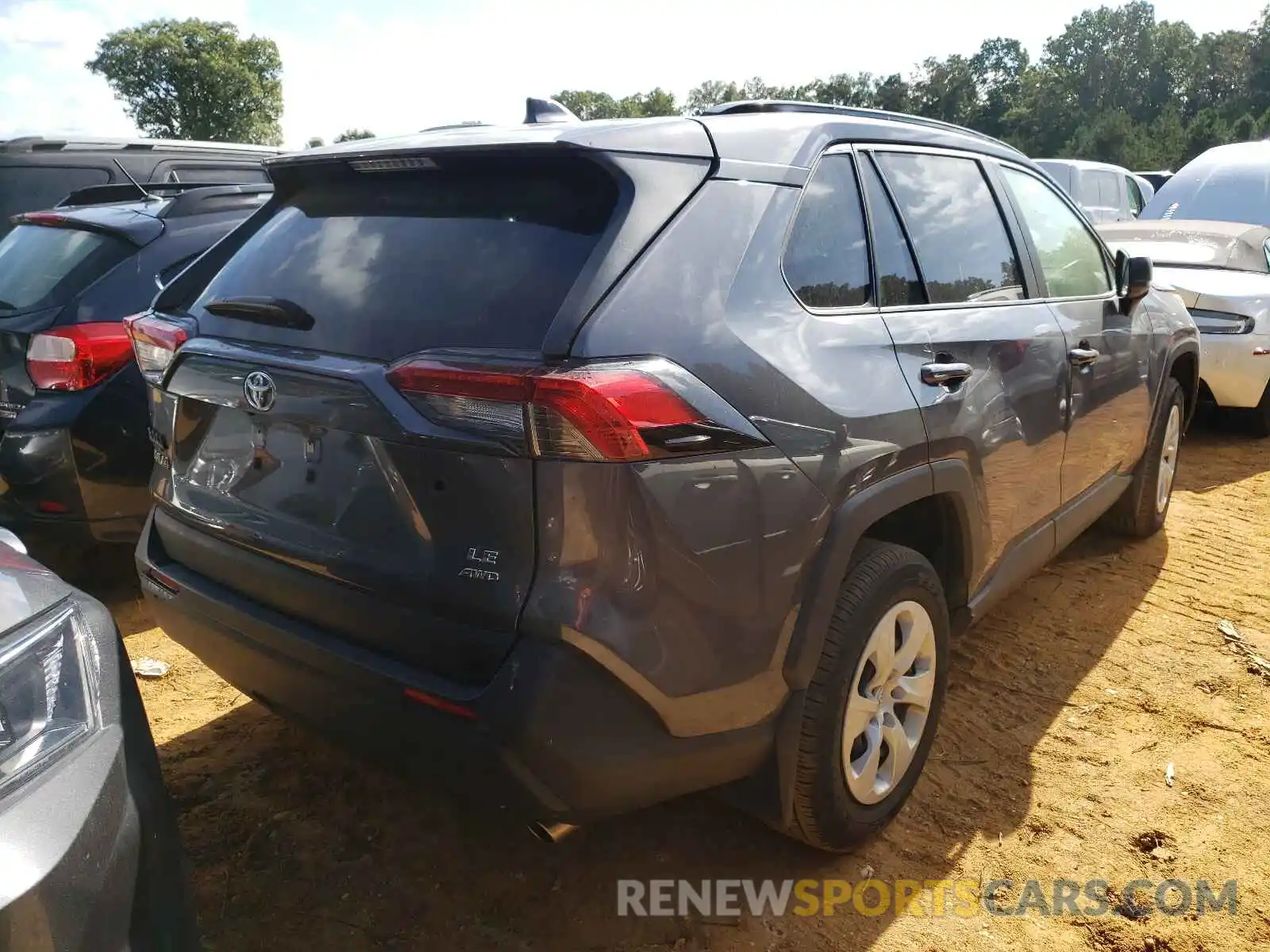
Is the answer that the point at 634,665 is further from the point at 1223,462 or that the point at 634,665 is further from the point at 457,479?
the point at 1223,462

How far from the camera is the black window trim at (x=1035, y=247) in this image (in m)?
3.36

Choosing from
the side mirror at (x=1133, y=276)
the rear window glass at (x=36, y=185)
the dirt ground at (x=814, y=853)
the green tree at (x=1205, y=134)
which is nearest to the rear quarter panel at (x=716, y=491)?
the dirt ground at (x=814, y=853)

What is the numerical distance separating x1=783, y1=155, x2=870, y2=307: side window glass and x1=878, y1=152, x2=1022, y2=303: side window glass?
0.26m

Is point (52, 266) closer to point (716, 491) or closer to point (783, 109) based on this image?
point (783, 109)

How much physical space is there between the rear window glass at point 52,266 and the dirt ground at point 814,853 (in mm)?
1496

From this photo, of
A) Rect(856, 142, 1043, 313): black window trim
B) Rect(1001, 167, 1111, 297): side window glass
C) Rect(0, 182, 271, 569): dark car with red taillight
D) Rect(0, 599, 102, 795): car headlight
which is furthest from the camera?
Rect(0, 182, 271, 569): dark car with red taillight

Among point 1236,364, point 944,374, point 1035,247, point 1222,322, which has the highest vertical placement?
point 1035,247

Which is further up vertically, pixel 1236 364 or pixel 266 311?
pixel 266 311

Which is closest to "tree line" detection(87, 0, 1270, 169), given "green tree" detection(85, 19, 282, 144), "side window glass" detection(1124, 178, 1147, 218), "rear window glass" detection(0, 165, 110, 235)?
"green tree" detection(85, 19, 282, 144)

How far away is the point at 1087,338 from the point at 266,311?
279cm

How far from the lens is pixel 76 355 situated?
3822 mm

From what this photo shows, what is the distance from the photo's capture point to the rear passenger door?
2.57m

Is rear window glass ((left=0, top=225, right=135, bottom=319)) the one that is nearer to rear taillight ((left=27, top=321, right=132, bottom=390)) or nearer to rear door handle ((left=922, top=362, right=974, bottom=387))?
rear taillight ((left=27, top=321, right=132, bottom=390))

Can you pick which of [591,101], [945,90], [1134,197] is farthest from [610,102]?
[1134,197]
